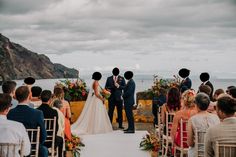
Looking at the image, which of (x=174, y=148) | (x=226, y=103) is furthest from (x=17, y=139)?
(x=174, y=148)

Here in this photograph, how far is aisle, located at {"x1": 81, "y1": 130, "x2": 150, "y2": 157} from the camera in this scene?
8.15 meters

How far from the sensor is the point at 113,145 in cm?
910

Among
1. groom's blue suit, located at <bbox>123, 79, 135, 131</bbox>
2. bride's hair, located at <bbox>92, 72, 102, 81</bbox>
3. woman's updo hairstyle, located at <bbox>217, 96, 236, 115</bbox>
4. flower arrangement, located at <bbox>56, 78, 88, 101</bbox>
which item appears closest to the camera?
woman's updo hairstyle, located at <bbox>217, 96, 236, 115</bbox>

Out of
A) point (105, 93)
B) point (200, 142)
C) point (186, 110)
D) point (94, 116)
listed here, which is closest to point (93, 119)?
point (94, 116)

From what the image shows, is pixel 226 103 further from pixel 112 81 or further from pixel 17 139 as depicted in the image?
pixel 112 81

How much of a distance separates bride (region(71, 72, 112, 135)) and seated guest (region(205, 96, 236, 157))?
743cm

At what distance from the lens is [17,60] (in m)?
123

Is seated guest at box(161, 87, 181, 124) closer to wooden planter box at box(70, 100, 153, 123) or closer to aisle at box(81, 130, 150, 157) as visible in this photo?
aisle at box(81, 130, 150, 157)

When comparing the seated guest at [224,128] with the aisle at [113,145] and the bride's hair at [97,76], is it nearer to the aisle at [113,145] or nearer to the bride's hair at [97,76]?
the aisle at [113,145]

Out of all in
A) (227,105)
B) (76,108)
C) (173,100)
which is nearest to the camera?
(227,105)

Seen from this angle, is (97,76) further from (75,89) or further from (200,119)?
(200,119)

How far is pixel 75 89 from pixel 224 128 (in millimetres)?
8781

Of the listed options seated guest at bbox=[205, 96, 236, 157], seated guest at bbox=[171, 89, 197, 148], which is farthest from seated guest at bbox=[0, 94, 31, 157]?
seated guest at bbox=[171, 89, 197, 148]

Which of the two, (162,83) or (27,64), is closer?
(162,83)
